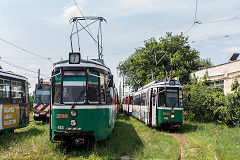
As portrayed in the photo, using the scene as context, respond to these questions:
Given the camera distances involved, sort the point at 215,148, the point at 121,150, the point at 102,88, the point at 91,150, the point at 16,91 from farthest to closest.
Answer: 1. the point at 16,91
2. the point at 215,148
3. the point at 121,150
4. the point at 102,88
5. the point at 91,150

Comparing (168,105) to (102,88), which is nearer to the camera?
(102,88)

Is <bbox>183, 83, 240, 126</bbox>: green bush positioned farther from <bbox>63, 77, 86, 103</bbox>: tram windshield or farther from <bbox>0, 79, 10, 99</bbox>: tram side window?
<bbox>0, 79, 10, 99</bbox>: tram side window

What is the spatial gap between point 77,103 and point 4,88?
188 inches

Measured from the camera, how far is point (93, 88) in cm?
812

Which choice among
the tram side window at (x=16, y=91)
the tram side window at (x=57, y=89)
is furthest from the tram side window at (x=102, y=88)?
the tram side window at (x=16, y=91)

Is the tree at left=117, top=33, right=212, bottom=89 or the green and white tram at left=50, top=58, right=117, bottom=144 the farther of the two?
the tree at left=117, top=33, right=212, bottom=89

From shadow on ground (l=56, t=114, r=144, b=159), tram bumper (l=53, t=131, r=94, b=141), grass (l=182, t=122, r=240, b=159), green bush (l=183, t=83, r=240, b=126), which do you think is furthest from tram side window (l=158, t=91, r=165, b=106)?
tram bumper (l=53, t=131, r=94, b=141)

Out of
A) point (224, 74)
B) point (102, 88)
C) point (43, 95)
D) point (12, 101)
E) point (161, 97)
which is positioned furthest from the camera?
point (224, 74)

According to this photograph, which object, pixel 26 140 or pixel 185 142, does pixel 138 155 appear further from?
pixel 26 140

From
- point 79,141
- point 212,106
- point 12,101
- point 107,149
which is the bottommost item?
point 107,149

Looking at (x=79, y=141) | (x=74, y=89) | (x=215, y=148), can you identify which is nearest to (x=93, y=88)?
(x=74, y=89)

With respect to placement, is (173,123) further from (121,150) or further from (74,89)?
(74,89)

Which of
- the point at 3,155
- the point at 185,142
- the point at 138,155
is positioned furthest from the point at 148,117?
the point at 3,155

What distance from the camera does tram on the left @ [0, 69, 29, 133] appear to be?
35.6ft
